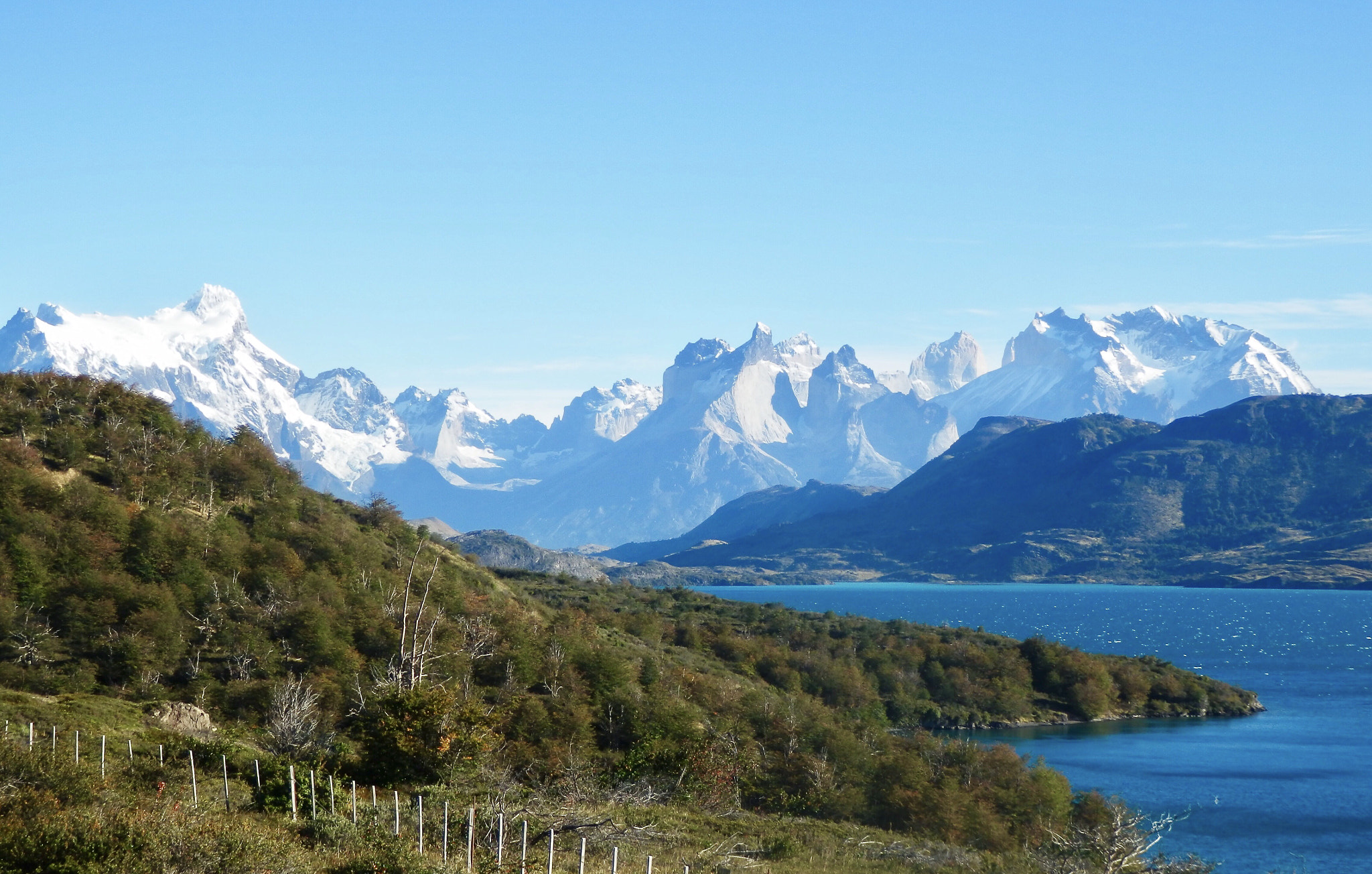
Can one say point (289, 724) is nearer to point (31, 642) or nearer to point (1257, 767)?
point (31, 642)

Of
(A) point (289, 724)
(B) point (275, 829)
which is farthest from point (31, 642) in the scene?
(B) point (275, 829)

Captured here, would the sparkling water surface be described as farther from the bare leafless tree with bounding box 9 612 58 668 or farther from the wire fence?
the bare leafless tree with bounding box 9 612 58 668

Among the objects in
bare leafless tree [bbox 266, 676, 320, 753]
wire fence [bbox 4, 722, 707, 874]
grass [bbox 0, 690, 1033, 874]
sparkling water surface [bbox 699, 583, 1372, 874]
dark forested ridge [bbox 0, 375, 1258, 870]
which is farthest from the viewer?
sparkling water surface [bbox 699, 583, 1372, 874]

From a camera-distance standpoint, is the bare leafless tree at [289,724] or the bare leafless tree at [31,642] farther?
the bare leafless tree at [31,642]

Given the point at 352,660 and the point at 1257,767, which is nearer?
the point at 352,660

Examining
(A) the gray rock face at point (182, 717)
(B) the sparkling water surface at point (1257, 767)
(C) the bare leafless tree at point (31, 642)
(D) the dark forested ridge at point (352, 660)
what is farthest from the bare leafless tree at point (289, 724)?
(B) the sparkling water surface at point (1257, 767)

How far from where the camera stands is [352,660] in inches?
2726

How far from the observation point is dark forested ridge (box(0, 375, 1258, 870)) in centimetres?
5338

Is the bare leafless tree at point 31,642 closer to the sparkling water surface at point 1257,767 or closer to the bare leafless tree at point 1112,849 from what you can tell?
the bare leafless tree at point 1112,849

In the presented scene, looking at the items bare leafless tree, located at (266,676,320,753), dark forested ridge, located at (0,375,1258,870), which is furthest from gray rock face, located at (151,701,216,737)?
bare leafless tree, located at (266,676,320,753)

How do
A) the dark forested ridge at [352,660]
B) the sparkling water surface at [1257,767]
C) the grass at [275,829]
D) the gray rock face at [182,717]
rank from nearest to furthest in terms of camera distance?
1. the grass at [275,829]
2. the gray rock face at [182,717]
3. the dark forested ridge at [352,660]
4. the sparkling water surface at [1257,767]

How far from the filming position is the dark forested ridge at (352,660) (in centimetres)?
5338

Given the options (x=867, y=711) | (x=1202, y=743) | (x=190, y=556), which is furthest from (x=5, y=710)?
(x=1202, y=743)

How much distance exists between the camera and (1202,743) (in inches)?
4294
